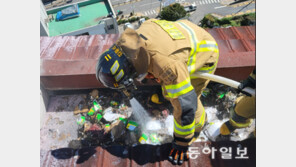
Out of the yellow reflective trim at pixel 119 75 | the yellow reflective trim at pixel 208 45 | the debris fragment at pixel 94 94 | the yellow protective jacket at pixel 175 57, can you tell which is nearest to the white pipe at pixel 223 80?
the yellow protective jacket at pixel 175 57

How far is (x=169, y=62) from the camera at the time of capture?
8.27ft

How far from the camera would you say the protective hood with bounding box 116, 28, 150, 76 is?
249 centimetres

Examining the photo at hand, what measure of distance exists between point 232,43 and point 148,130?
2867mm

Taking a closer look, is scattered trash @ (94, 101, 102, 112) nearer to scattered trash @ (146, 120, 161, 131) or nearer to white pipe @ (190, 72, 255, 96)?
scattered trash @ (146, 120, 161, 131)

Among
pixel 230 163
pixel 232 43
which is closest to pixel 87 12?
pixel 232 43

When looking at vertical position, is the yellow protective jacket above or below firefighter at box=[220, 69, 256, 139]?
above

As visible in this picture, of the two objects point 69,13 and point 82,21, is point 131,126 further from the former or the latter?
point 69,13

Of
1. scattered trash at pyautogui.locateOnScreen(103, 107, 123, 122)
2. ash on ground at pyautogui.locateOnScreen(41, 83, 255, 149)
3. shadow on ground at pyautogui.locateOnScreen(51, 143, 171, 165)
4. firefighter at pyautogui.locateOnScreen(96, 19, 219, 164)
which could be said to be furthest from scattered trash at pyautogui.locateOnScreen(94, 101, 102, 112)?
firefighter at pyautogui.locateOnScreen(96, 19, 219, 164)

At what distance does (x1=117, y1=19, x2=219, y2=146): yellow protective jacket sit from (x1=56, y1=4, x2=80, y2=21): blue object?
34.6ft

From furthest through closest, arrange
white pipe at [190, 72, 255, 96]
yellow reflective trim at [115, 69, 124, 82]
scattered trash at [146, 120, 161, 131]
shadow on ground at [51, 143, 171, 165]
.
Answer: scattered trash at [146, 120, 161, 131] < shadow on ground at [51, 143, 171, 165] < white pipe at [190, 72, 255, 96] < yellow reflective trim at [115, 69, 124, 82]

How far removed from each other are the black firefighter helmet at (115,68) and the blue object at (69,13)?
10.8 meters

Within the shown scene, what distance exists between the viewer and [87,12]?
12539 millimetres

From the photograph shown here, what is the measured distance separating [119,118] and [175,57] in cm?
238

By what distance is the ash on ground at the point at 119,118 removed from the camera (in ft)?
13.7
